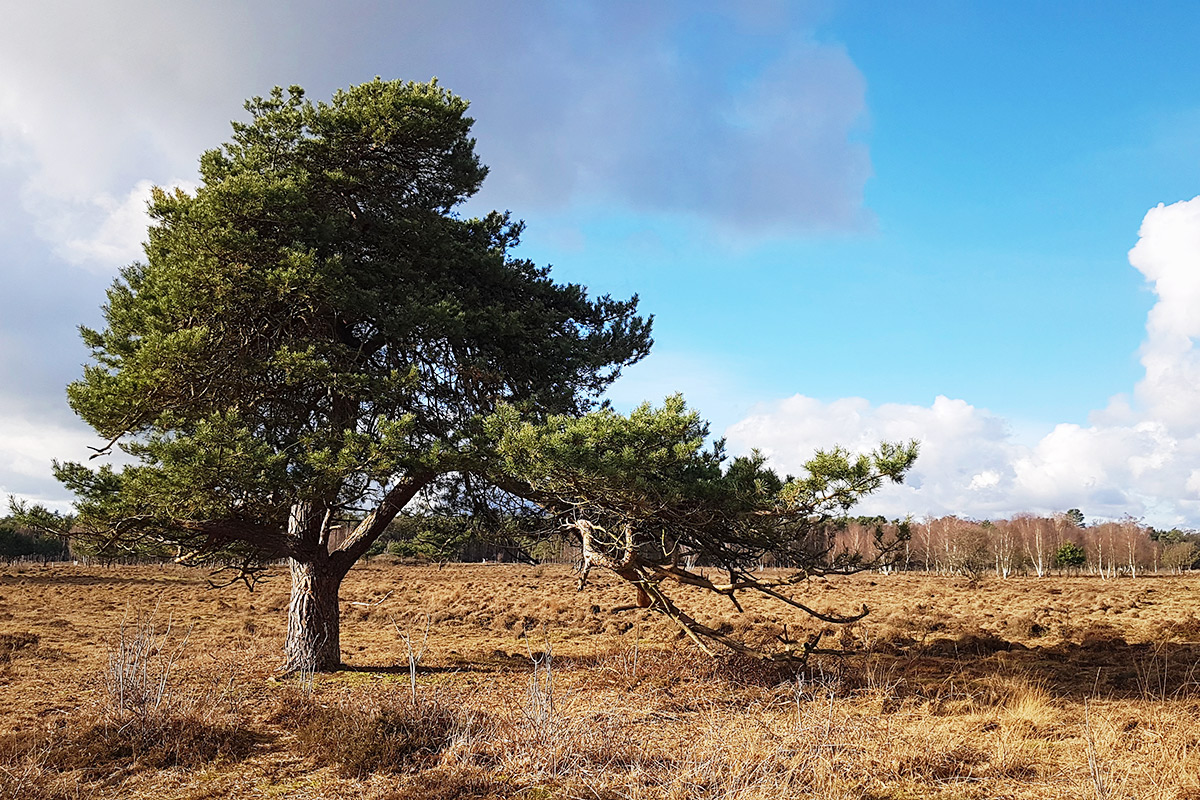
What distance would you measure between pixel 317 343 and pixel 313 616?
4823 mm

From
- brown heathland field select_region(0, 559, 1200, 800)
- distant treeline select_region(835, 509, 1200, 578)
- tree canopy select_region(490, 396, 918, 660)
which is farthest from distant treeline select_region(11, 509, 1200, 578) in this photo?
tree canopy select_region(490, 396, 918, 660)

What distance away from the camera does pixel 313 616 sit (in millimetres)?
12086

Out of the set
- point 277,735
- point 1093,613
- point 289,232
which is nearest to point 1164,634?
point 1093,613

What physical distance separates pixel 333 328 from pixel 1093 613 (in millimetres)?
26188

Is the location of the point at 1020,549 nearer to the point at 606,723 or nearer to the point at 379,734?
the point at 606,723

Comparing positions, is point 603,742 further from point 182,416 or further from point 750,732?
point 182,416

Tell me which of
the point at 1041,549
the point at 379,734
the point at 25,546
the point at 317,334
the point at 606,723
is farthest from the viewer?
the point at 1041,549

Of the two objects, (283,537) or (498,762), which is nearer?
(498,762)

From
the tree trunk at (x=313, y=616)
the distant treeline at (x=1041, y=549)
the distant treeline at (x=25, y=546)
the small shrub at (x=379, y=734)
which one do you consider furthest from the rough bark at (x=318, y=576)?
the distant treeline at (x=25, y=546)

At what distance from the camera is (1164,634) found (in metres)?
16.6

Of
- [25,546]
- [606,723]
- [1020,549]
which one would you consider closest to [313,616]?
[606,723]

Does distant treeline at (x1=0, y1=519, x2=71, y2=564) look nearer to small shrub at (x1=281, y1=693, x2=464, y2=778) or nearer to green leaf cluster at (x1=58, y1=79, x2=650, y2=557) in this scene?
green leaf cluster at (x1=58, y1=79, x2=650, y2=557)

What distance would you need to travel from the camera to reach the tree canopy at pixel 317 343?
9.68m

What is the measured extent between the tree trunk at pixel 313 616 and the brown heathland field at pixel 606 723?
0.54m
